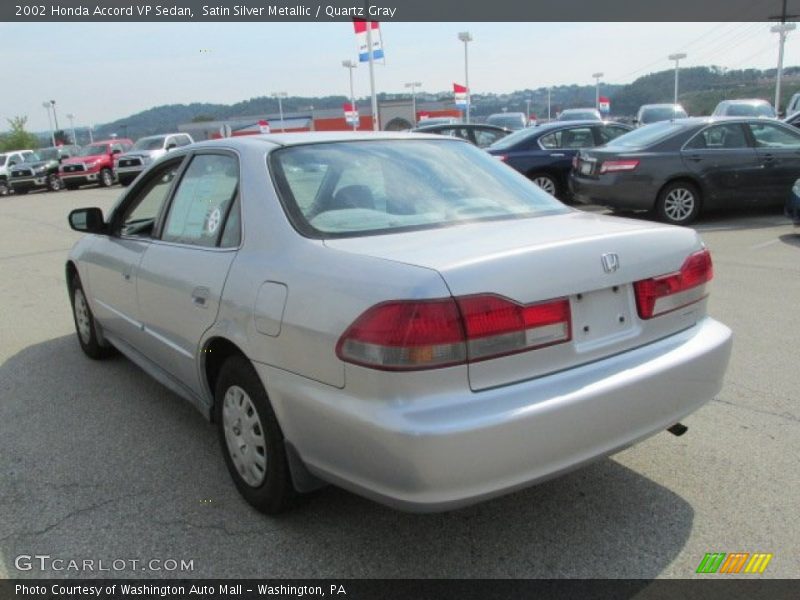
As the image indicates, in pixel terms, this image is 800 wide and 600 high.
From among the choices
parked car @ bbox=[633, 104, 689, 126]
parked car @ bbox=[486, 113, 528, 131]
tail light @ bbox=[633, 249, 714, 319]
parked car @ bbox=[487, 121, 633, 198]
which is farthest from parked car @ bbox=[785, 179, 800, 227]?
parked car @ bbox=[486, 113, 528, 131]

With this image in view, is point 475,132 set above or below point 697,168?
above

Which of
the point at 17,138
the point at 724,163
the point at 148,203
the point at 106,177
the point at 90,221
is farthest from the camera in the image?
the point at 17,138

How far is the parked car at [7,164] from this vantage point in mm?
Result: 29703

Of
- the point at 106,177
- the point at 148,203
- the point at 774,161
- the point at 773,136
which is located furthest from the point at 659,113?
the point at 148,203

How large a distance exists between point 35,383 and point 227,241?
2564mm

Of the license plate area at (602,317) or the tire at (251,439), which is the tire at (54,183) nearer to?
the tire at (251,439)

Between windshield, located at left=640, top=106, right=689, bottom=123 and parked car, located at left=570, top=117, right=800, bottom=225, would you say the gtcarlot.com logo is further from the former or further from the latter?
windshield, located at left=640, top=106, right=689, bottom=123

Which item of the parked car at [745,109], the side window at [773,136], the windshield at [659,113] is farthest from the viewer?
the windshield at [659,113]

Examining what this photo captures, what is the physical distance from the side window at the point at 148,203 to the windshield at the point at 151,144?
2297 centimetres

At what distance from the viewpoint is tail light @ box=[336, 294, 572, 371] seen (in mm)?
2168

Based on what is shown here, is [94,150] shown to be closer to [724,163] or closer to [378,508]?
[724,163]

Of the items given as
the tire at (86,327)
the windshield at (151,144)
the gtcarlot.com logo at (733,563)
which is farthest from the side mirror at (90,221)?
the windshield at (151,144)

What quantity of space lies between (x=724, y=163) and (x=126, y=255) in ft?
29.0

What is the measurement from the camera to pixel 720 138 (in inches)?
399
